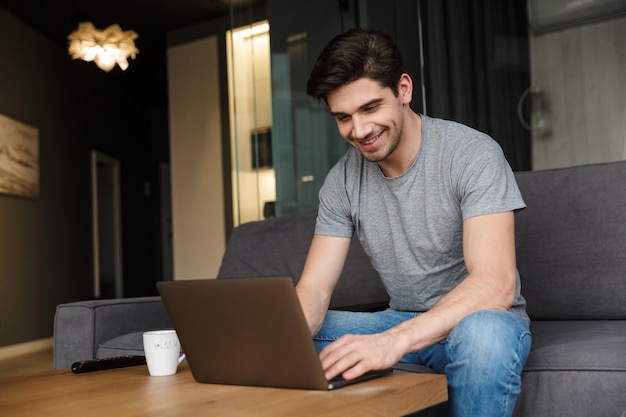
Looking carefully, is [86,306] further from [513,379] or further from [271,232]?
[513,379]

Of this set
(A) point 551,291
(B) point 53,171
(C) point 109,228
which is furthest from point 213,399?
(C) point 109,228

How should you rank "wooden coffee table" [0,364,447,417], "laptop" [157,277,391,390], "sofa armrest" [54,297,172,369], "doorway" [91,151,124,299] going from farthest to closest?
"doorway" [91,151,124,299] < "sofa armrest" [54,297,172,369] < "laptop" [157,277,391,390] < "wooden coffee table" [0,364,447,417]

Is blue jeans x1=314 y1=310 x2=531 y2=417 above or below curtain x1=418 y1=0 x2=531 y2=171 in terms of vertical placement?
below

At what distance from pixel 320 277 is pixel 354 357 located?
0.55 metres

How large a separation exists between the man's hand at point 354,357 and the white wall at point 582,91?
10.8ft

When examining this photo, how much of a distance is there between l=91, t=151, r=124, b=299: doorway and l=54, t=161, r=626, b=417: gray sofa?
6.63 m

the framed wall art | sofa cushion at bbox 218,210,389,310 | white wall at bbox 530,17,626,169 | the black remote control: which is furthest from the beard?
the framed wall art

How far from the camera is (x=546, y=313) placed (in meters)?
2.12

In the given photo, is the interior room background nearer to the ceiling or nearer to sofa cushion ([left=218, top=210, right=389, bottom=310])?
the ceiling

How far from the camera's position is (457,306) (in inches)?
54.4

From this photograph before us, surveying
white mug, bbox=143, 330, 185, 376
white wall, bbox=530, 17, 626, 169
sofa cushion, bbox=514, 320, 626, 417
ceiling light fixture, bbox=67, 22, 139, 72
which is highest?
ceiling light fixture, bbox=67, 22, 139, 72

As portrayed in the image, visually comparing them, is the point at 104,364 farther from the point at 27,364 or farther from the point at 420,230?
the point at 27,364

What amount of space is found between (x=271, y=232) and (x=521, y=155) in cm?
218

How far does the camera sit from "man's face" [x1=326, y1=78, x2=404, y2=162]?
1614 mm
